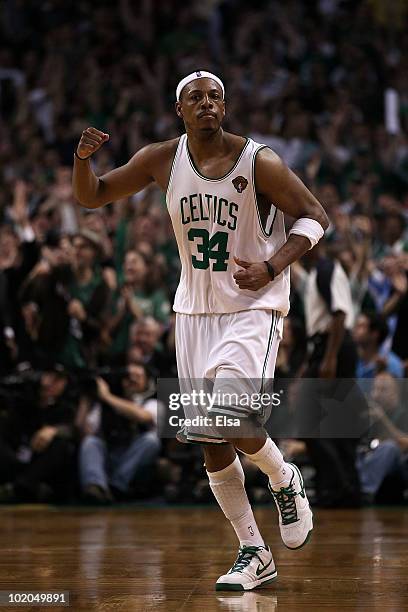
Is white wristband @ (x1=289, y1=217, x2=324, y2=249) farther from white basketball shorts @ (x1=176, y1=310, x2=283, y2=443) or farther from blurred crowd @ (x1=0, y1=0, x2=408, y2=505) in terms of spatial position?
blurred crowd @ (x1=0, y1=0, x2=408, y2=505)

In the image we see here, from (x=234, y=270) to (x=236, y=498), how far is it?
44.3 inches

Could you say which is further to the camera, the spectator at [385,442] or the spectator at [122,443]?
the spectator at [122,443]

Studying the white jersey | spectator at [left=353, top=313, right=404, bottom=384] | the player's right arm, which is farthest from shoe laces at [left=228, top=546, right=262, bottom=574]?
spectator at [left=353, top=313, right=404, bottom=384]

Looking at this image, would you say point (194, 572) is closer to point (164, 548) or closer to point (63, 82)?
point (164, 548)

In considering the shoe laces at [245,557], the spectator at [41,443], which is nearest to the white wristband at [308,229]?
the shoe laces at [245,557]

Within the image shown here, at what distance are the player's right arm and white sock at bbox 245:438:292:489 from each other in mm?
1408

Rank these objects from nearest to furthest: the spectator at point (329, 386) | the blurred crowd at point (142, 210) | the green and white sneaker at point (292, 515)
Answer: the green and white sneaker at point (292, 515), the spectator at point (329, 386), the blurred crowd at point (142, 210)

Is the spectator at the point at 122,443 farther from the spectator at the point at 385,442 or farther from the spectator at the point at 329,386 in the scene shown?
the spectator at the point at 385,442

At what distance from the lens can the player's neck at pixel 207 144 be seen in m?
5.76

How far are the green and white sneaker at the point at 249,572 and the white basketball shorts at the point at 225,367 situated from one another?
0.61 meters

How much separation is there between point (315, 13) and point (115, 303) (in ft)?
24.6

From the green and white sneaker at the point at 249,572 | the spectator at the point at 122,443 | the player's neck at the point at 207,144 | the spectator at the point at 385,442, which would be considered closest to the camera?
the green and white sneaker at the point at 249,572

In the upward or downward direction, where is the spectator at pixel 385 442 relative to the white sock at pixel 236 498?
downward

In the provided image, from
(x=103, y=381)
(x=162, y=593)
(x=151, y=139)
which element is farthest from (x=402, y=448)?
(x=151, y=139)
